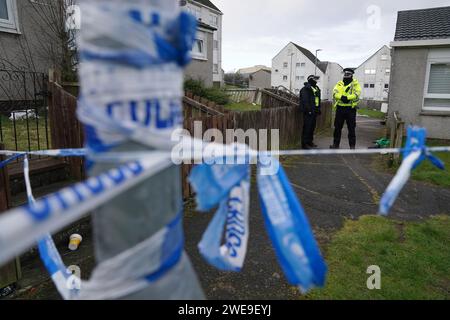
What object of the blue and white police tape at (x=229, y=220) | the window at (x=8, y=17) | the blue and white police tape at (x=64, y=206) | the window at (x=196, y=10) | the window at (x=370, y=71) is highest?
the window at (x=196, y=10)

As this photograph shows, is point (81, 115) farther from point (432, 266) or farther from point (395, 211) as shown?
point (395, 211)

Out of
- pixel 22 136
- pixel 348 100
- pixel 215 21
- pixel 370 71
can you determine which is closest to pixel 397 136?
pixel 348 100

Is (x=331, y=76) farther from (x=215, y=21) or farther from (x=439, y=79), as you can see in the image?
(x=439, y=79)

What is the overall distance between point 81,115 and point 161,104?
0.72ft

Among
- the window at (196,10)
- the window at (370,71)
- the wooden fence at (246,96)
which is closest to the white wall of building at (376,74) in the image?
the window at (370,71)

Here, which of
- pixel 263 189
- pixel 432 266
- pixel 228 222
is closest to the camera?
pixel 263 189

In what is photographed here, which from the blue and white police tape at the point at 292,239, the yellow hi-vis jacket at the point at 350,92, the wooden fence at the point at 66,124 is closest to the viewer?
the blue and white police tape at the point at 292,239

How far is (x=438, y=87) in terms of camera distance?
36.7 ft

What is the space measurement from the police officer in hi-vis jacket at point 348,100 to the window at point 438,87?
420 centimetres

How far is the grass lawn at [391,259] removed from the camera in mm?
3055

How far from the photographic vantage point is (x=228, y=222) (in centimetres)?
146

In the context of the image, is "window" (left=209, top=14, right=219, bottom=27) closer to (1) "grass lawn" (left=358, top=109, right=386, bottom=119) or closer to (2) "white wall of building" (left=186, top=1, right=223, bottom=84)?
(2) "white wall of building" (left=186, top=1, right=223, bottom=84)

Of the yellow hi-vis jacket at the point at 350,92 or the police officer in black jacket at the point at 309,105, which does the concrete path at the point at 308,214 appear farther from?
the yellow hi-vis jacket at the point at 350,92
